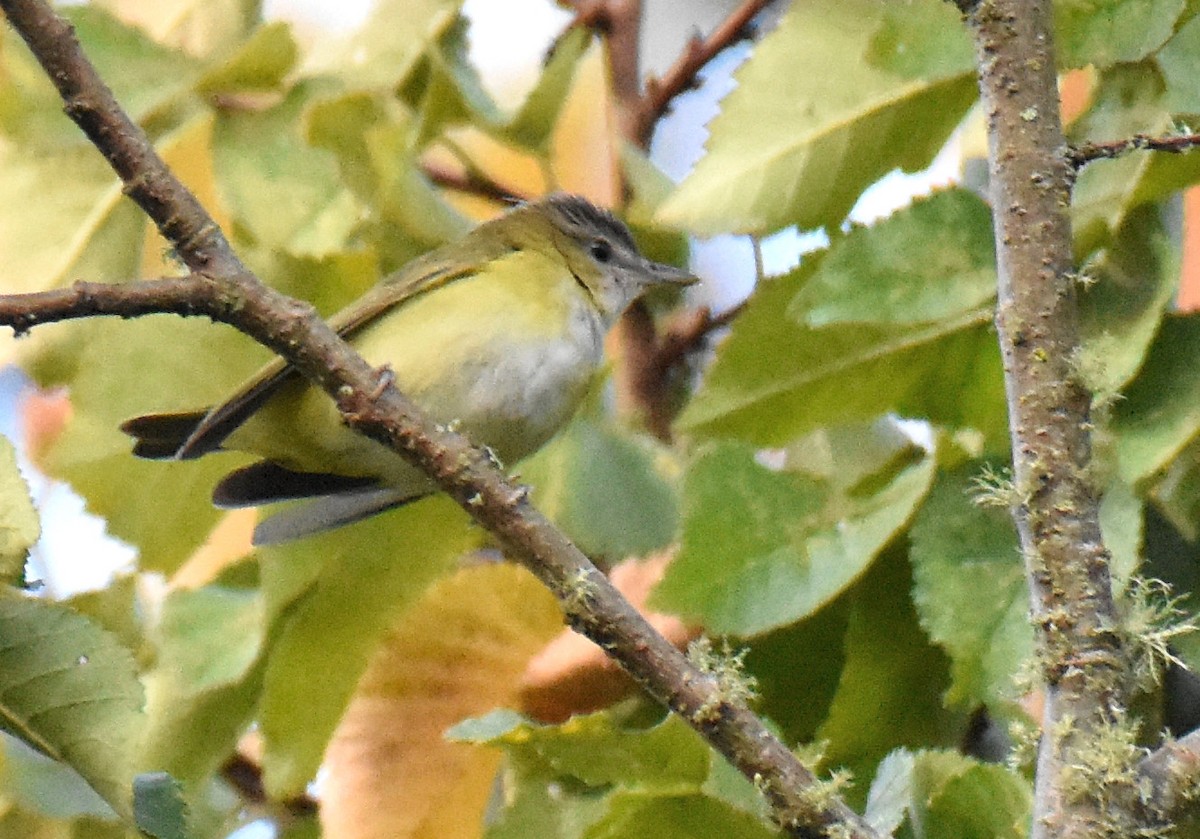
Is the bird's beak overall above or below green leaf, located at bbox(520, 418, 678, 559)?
above

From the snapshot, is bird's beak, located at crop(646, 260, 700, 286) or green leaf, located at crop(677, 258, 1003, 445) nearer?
green leaf, located at crop(677, 258, 1003, 445)

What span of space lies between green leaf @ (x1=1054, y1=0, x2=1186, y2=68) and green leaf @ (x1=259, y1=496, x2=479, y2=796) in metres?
0.49

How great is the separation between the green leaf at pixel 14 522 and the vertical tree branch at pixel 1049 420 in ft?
1.41

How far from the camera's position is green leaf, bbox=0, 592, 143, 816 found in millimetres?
673

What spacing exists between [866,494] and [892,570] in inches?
2.0

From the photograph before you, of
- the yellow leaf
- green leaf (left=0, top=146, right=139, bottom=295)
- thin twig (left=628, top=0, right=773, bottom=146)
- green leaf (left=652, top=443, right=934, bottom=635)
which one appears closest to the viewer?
green leaf (left=652, top=443, right=934, bottom=635)

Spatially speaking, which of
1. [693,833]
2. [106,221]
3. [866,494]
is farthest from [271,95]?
[693,833]

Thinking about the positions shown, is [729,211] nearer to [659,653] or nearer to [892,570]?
[892,570]

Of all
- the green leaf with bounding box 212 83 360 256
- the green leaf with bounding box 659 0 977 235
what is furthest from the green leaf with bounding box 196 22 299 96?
the green leaf with bounding box 659 0 977 235

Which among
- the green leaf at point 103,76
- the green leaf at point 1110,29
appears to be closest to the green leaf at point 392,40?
the green leaf at point 103,76

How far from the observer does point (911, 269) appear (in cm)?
86

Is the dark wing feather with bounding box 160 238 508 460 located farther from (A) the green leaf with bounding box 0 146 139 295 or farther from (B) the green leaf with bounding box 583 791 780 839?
(B) the green leaf with bounding box 583 791 780 839

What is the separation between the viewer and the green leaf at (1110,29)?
31.9 inches

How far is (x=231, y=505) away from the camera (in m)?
1.03
